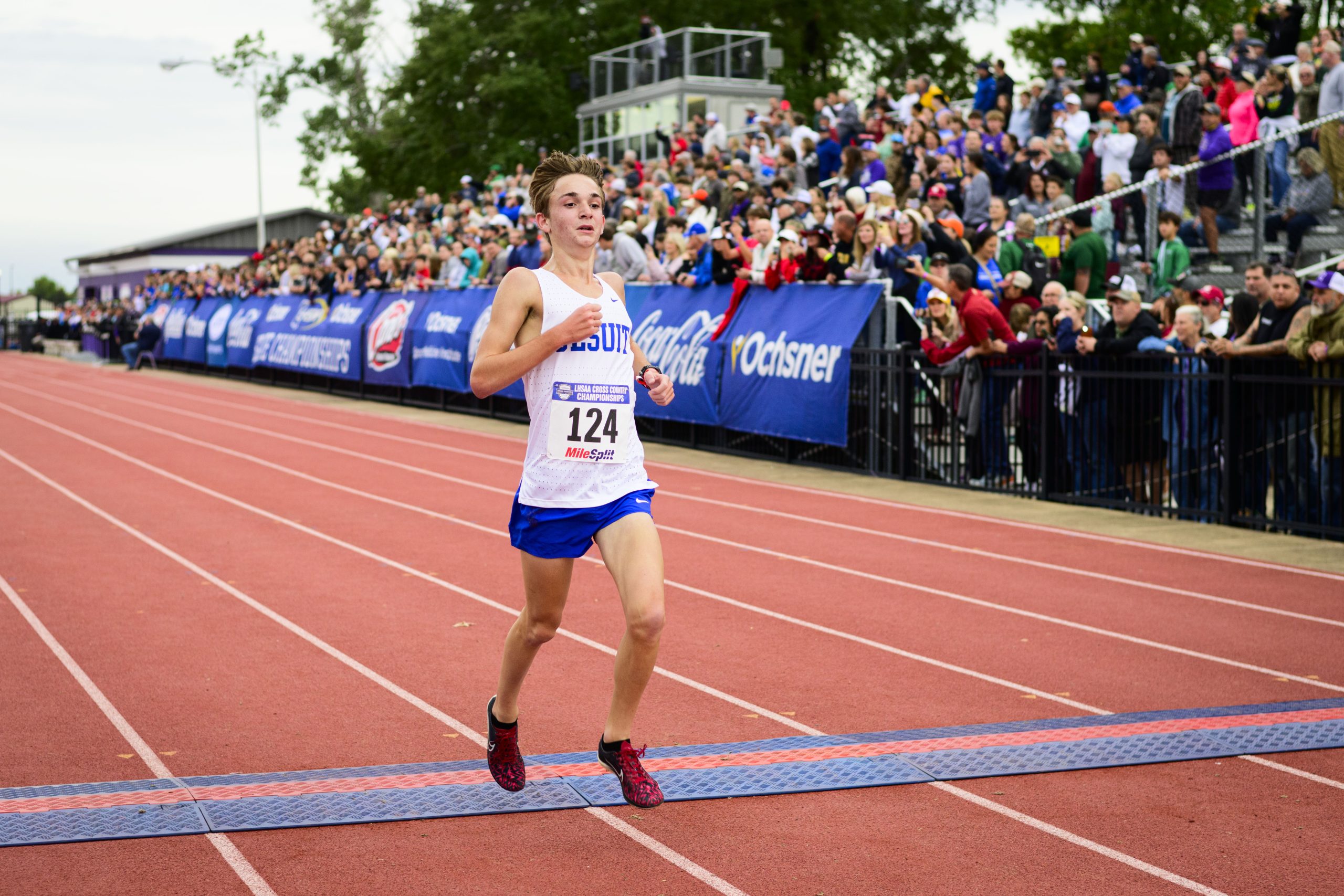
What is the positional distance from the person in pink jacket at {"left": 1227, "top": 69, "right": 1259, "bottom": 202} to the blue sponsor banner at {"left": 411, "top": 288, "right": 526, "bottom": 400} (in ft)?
34.0

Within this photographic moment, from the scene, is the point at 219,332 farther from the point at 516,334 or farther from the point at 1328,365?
the point at 516,334

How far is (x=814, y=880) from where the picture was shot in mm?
4547

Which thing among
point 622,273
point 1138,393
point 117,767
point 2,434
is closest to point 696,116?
point 622,273

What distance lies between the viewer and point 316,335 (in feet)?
101

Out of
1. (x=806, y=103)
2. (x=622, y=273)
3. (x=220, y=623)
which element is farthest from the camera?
(x=806, y=103)

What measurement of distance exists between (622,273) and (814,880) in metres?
16.5

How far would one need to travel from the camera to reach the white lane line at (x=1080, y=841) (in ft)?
14.8

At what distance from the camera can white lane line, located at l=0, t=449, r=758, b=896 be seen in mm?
4578

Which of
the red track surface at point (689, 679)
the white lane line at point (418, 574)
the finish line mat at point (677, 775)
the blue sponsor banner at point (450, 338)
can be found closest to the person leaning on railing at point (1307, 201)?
the red track surface at point (689, 679)

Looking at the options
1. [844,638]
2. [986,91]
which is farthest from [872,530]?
[986,91]

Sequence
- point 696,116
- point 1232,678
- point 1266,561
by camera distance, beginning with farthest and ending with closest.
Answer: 1. point 696,116
2. point 1266,561
3. point 1232,678

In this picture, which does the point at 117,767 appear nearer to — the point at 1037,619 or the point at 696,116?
the point at 1037,619

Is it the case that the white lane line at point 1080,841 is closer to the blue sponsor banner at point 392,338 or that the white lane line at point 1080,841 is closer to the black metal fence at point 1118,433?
the black metal fence at point 1118,433

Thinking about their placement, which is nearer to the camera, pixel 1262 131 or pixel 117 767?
pixel 117 767
